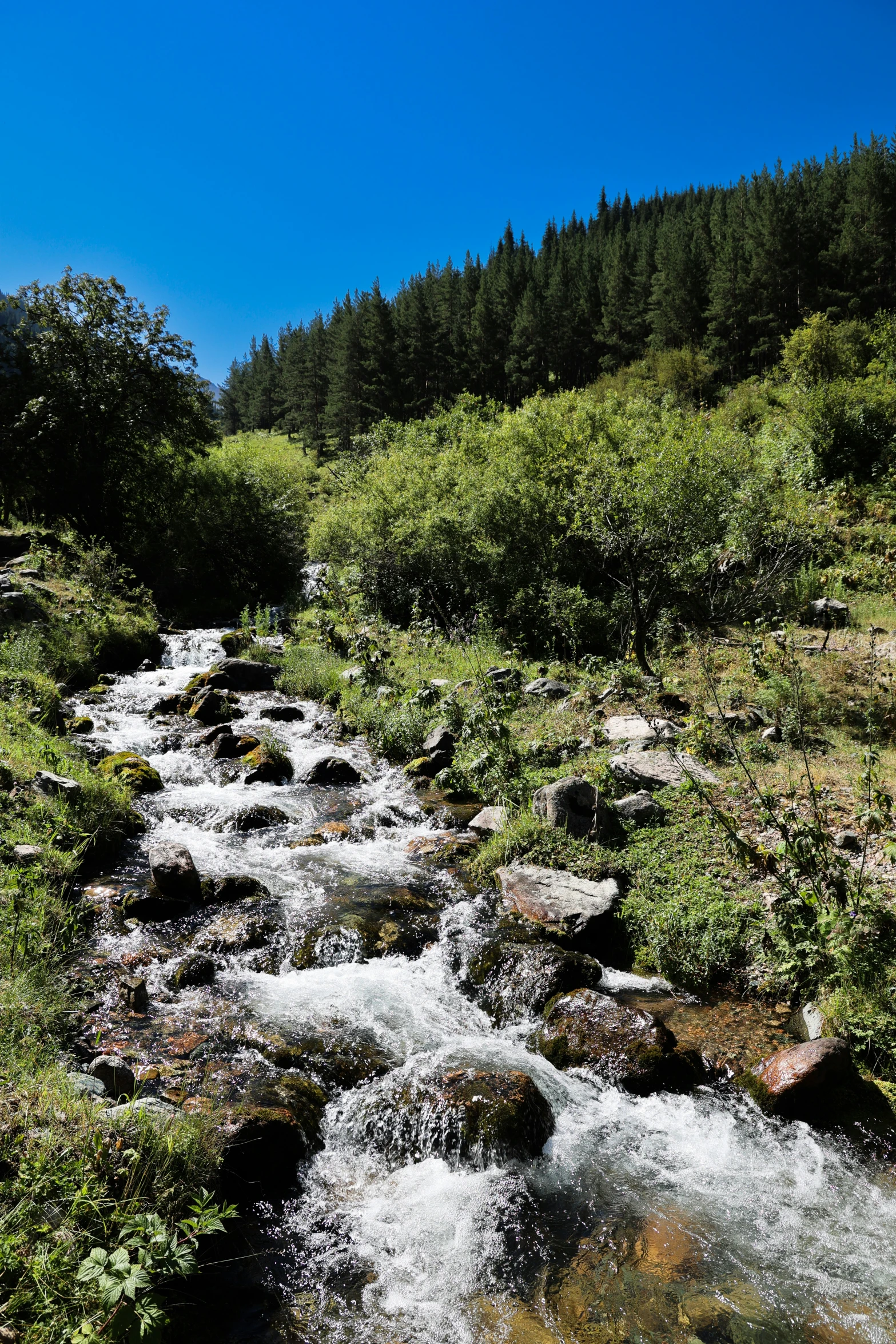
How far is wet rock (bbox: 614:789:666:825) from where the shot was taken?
812cm

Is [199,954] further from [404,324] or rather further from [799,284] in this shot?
[404,324]

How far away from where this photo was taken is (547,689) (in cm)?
1301

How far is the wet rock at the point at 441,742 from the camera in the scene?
11945mm

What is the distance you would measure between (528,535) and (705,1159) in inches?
561

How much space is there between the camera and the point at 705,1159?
4555mm

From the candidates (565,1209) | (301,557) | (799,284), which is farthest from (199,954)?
(799,284)

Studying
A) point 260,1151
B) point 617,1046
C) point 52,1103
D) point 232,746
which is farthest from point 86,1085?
point 232,746

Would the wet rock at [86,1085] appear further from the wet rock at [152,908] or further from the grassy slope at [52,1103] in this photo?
the wet rock at [152,908]

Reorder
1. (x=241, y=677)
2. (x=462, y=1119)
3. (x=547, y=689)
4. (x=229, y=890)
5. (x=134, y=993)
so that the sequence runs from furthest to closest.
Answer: (x=241, y=677)
(x=547, y=689)
(x=229, y=890)
(x=134, y=993)
(x=462, y=1119)

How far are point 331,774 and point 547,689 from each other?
4.57 m

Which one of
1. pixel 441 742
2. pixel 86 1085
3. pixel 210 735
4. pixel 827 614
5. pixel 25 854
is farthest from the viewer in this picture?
pixel 827 614

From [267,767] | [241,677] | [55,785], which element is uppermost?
[241,677]

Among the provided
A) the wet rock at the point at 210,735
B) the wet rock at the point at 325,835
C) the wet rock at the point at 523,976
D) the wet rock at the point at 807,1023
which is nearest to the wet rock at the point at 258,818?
the wet rock at the point at 325,835

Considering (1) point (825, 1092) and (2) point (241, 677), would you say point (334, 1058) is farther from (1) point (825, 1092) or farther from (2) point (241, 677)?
(2) point (241, 677)
